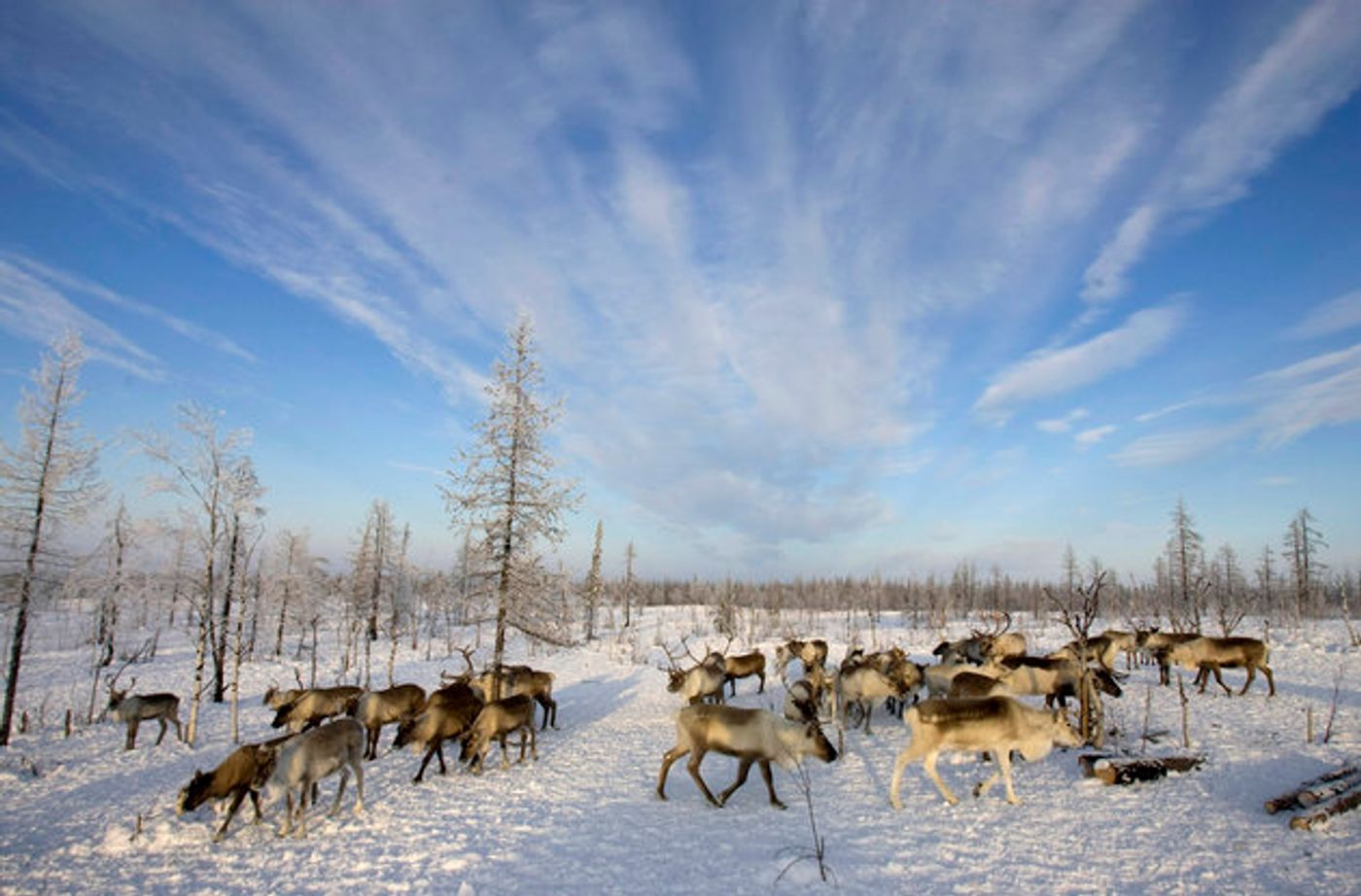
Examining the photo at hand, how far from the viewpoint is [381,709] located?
14.0 m

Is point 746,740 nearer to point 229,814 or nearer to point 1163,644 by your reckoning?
point 229,814

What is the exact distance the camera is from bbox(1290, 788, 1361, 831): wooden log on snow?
7.43 m

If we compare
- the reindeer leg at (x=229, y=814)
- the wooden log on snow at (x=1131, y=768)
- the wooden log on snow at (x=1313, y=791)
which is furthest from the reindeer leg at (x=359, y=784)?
the wooden log on snow at (x=1313, y=791)

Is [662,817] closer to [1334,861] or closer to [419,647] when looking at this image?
[1334,861]

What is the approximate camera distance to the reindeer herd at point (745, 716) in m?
9.30

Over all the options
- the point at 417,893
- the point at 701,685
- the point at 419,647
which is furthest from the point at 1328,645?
the point at 419,647

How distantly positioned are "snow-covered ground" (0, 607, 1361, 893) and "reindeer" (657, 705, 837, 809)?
598 mm

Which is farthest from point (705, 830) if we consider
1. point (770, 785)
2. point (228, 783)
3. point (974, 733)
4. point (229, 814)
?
point (228, 783)

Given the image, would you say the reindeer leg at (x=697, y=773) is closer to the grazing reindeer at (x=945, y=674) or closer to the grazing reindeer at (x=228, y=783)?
the grazing reindeer at (x=228, y=783)

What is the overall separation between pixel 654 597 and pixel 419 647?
95016mm

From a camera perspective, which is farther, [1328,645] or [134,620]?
[134,620]

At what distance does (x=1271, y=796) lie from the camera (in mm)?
8797

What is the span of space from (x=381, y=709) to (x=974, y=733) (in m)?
12.2

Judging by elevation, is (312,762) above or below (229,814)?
above
